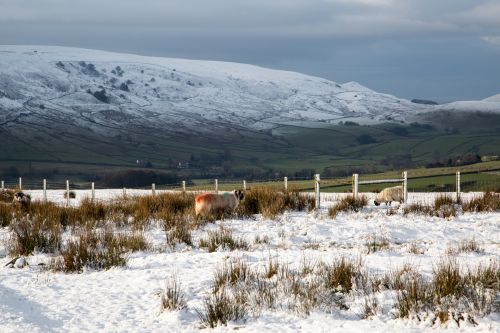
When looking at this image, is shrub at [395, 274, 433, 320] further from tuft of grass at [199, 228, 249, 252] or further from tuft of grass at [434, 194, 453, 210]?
tuft of grass at [434, 194, 453, 210]

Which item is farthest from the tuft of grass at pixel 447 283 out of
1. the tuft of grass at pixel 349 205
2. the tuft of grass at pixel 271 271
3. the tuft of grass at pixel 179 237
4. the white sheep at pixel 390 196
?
the white sheep at pixel 390 196

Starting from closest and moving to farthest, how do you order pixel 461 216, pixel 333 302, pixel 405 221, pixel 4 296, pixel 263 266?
pixel 333 302
pixel 4 296
pixel 263 266
pixel 405 221
pixel 461 216

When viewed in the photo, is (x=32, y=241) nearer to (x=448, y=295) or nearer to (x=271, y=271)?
(x=271, y=271)

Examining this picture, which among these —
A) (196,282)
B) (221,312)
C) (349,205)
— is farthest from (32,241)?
(349,205)

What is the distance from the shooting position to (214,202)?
1716 centimetres

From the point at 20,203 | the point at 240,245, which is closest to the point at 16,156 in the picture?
the point at 20,203

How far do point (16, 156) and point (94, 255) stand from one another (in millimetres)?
131046

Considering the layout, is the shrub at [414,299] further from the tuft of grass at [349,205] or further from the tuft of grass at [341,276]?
the tuft of grass at [349,205]

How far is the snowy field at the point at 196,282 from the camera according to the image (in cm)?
683

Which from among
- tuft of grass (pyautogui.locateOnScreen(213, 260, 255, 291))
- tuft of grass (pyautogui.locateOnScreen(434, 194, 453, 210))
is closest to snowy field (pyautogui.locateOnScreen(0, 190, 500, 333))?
tuft of grass (pyautogui.locateOnScreen(213, 260, 255, 291))

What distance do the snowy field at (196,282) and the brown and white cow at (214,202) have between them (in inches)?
89.7

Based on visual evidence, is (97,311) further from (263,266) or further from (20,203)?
(20,203)

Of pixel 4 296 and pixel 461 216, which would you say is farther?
pixel 461 216

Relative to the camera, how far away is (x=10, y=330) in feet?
22.1
